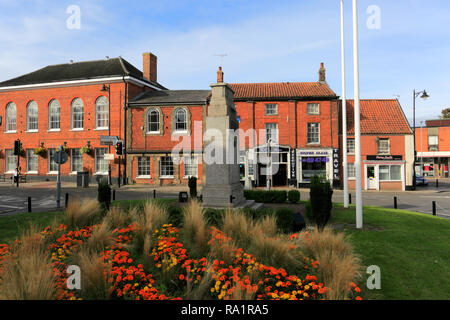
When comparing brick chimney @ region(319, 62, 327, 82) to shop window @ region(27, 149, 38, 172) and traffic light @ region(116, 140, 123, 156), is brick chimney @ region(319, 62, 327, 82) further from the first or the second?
shop window @ region(27, 149, 38, 172)

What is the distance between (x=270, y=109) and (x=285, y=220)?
22476mm

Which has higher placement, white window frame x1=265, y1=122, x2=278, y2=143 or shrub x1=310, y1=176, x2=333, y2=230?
white window frame x1=265, y1=122, x2=278, y2=143

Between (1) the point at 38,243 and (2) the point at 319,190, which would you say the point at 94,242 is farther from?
(2) the point at 319,190

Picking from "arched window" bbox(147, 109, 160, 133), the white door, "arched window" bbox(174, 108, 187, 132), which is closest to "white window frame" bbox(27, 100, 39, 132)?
"arched window" bbox(147, 109, 160, 133)

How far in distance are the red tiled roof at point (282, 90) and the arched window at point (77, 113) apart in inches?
644

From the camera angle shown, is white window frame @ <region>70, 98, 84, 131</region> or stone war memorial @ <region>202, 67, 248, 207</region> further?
white window frame @ <region>70, 98, 84, 131</region>

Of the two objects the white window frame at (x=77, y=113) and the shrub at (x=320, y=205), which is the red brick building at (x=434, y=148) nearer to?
the shrub at (x=320, y=205)

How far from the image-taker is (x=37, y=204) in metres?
16.0

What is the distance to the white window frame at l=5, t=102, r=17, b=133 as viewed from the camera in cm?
3275

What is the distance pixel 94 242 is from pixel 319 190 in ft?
23.2

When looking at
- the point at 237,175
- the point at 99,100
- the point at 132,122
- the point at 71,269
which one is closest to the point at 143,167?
the point at 132,122

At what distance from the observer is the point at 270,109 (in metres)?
29.9

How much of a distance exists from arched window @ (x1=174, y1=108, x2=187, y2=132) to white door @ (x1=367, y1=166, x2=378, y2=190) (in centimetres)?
1911
